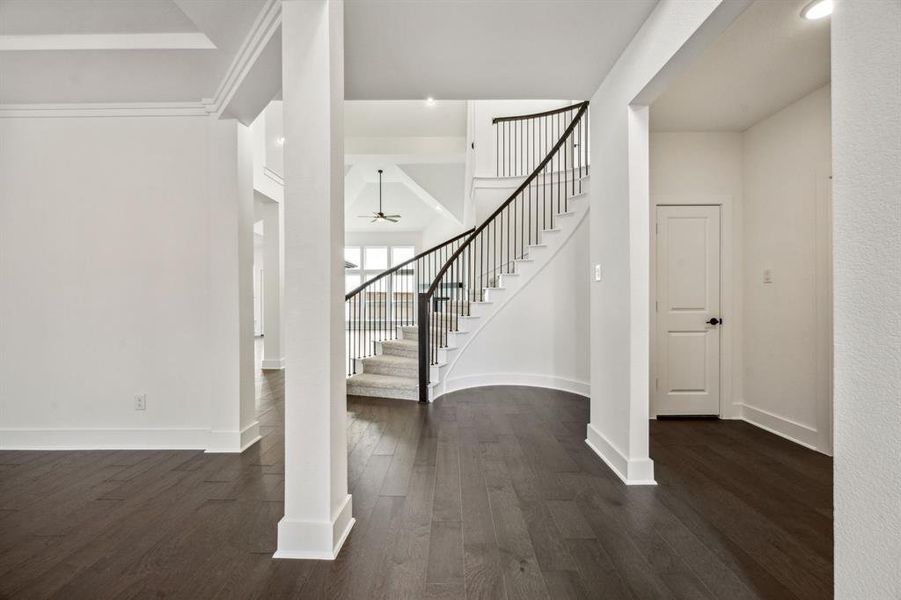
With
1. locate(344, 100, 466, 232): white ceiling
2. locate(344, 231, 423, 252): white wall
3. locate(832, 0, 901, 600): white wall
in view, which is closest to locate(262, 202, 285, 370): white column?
locate(344, 100, 466, 232): white ceiling

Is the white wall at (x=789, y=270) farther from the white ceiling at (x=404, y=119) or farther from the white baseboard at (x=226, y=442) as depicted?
the white ceiling at (x=404, y=119)

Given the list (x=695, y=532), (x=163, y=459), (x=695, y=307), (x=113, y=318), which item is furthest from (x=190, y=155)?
(x=695, y=307)

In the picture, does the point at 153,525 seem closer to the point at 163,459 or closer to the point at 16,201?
the point at 163,459

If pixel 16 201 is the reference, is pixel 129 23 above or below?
above

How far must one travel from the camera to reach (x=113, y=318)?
131 inches

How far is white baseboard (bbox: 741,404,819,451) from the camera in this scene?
330cm

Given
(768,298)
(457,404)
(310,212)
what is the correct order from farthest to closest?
(457,404) → (768,298) → (310,212)

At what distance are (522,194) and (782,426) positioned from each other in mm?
3762

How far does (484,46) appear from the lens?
261 centimetres

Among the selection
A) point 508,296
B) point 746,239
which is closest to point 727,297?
point 746,239

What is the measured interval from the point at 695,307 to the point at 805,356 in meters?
0.93

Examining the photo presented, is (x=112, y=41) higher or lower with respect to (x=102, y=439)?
higher

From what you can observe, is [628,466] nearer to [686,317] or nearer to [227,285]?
[686,317]

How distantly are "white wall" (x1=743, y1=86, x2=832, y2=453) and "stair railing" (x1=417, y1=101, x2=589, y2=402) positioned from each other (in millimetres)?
2244
